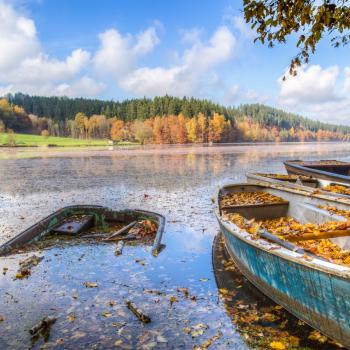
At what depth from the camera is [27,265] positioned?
7.87 m

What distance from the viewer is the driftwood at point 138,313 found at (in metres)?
5.56

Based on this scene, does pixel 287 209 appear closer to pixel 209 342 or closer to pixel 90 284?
pixel 209 342

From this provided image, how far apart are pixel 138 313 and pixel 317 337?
8.75 ft

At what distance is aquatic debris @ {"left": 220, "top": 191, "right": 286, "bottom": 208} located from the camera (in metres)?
9.42

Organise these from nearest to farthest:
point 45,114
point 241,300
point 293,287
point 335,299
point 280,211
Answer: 1. point 335,299
2. point 293,287
3. point 241,300
4. point 280,211
5. point 45,114

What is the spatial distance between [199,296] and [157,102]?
13847 centimetres

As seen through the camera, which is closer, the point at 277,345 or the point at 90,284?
the point at 277,345

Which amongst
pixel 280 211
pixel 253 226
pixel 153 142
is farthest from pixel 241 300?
pixel 153 142

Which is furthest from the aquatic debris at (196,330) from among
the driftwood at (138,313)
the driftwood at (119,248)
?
the driftwood at (119,248)

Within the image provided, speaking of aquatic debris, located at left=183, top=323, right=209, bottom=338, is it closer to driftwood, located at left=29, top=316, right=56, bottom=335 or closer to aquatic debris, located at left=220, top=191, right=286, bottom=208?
driftwood, located at left=29, top=316, right=56, bottom=335

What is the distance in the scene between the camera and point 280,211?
9.44 m

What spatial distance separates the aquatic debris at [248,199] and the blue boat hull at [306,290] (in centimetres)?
324

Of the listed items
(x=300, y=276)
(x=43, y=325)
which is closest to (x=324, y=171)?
(x=300, y=276)

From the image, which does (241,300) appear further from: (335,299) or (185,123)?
(185,123)
